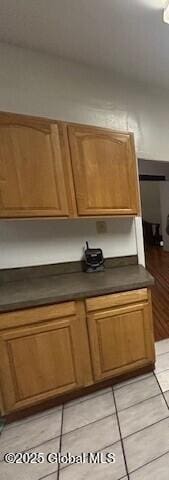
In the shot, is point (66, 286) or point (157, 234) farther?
point (157, 234)

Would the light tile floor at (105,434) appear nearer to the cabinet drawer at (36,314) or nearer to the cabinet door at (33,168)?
the cabinet drawer at (36,314)

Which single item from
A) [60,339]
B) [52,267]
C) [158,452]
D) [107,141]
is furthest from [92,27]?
[158,452]

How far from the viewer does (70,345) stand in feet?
4.80

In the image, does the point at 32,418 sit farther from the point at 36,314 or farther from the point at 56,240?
the point at 56,240

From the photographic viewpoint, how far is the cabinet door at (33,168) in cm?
143

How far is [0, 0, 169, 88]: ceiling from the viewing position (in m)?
1.34

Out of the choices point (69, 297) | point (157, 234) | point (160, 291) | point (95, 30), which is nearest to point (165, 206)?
point (157, 234)

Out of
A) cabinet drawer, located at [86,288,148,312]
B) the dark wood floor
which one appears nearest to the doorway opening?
the dark wood floor

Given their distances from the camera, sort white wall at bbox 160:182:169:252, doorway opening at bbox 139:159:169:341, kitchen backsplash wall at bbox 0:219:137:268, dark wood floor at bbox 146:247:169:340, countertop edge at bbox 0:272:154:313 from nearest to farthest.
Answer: countertop edge at bbox 0:272:154:313 → kitchen backsplash wall at bbox 0:219:137:268 → dark wood floor at bbox 146:247:169:340 → doorway opening at bbox 139:159:169:341 → white wall at bbox 160:182:169:252

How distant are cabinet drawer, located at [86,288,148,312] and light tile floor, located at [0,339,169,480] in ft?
2.12

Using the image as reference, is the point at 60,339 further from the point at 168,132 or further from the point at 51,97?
the point at 168,132

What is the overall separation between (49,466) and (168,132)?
8.71ft

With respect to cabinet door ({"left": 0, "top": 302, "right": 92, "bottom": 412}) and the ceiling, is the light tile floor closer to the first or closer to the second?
cabinet door ({"left": 0, "top": 302, "right": 92, "bottom": 412})

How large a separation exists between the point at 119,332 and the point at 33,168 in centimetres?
124
